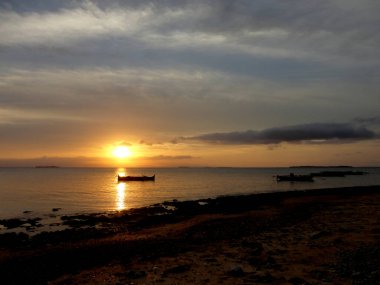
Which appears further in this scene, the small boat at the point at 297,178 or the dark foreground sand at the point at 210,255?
the small boat at the point at 297,178

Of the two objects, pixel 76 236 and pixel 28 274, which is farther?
pixel 76 236

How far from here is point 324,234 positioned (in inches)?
818

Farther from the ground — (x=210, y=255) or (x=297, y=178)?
(x=297, y=178)

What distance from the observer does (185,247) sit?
20.3 m

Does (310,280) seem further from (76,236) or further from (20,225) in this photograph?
(20,225)

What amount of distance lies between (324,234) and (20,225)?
93.1ft

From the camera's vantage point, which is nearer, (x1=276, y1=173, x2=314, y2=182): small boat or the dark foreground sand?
the dark foreground sand

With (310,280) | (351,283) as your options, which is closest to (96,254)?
(310,280)

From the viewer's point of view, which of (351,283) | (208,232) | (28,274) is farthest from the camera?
(208,232)

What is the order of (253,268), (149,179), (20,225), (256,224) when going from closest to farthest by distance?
(253,268) < (256,224) < (20,225) < (149,179)

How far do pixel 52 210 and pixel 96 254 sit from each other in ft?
108

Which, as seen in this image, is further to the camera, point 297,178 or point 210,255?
point 297,178

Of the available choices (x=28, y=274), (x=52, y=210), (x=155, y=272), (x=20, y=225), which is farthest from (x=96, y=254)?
(x=52, y=210)

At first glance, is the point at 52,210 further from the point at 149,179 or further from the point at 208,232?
the point at 149,179
